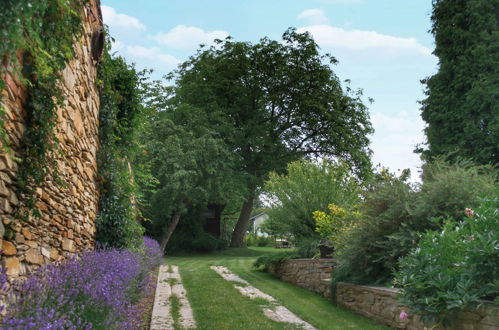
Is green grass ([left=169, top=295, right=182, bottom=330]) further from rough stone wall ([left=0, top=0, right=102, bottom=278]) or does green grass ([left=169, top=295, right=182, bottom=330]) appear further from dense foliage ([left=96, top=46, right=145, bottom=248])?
rough stone wall ([left=0, top=0, right=102, bottom=278])

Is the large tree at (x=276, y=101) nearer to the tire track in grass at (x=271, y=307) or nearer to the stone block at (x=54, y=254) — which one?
the tire track in grass at (x=271, y=307)

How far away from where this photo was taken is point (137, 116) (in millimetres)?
7523

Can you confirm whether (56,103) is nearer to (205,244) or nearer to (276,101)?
(276,101)

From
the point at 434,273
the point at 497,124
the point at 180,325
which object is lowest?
the point at 180,325

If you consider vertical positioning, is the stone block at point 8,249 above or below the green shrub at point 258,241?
above

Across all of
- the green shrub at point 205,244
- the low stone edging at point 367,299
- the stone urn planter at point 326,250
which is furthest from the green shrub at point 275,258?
the green shrub at point 205,244

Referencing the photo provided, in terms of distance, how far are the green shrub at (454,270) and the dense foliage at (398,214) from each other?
1397 millimetres

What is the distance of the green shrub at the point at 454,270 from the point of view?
415cm

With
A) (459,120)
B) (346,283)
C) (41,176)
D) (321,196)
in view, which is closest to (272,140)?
(459,120)

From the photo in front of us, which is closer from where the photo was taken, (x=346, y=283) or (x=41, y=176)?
(x=41, y=176)

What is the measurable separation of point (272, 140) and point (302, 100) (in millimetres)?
2632

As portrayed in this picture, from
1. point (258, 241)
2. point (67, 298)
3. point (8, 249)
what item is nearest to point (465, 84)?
point (67, 298)

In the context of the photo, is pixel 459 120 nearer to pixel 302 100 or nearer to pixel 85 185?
pixel 302 100

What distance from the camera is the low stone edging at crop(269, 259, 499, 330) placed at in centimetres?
429
